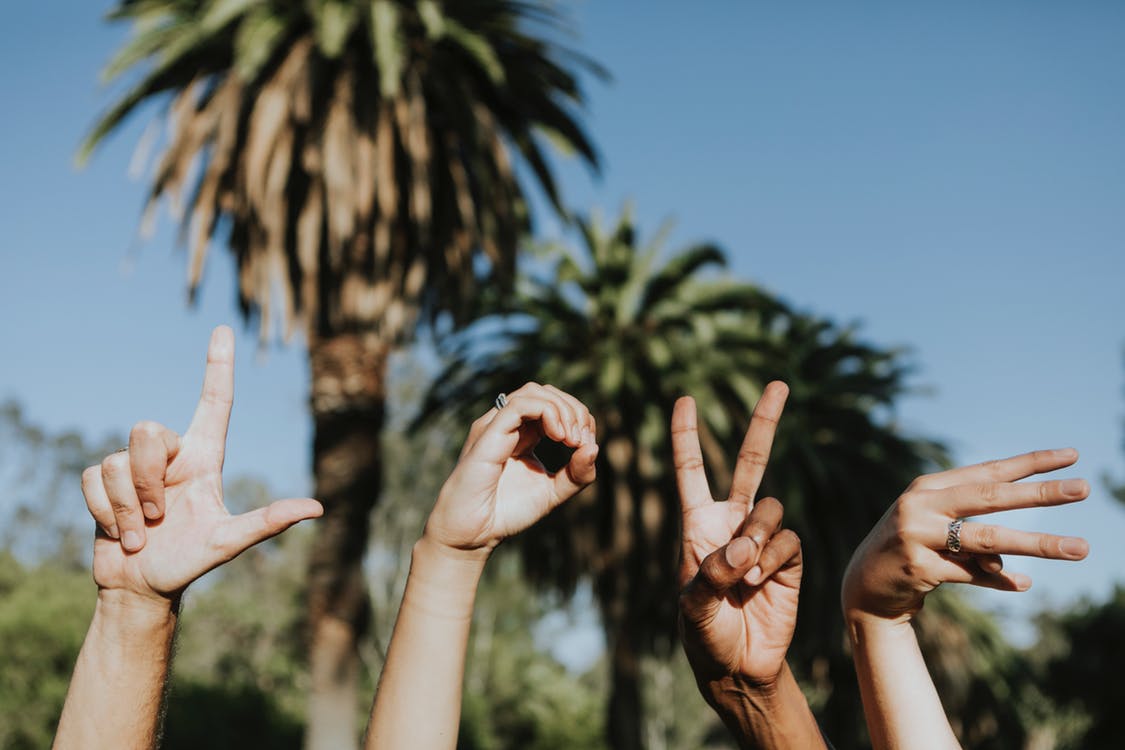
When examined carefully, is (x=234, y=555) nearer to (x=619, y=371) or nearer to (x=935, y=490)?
(x=935, y=490)

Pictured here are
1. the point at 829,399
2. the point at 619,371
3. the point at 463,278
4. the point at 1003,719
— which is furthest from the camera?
the point at 1003,719

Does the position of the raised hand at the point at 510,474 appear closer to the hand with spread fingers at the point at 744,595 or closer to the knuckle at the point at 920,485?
the hand with spread fingers at the point at 744,595

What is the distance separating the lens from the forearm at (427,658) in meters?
1.73

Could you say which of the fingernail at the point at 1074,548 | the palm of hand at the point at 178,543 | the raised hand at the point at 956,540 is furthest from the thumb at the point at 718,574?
the palm of hand at the point at 178,543

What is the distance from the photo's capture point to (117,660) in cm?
177

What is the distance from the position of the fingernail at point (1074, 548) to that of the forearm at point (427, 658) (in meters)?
0.98

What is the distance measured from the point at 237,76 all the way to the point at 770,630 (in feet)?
34.9

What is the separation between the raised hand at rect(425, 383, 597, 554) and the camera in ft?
5.99

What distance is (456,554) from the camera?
1.82 metres

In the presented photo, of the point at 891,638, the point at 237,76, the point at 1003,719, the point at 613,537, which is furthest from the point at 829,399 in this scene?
the point at 891,638

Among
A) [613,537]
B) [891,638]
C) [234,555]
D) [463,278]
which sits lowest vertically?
[891,638]

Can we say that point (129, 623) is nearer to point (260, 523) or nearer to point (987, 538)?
point (260, 523)

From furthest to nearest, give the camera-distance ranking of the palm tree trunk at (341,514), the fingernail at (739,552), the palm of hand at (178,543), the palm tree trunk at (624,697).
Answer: the palm tree trunk at (624,697) < the palm tree trunk at (341,514) < the palm of hand at (178,543) < the fingernail at (739,552)

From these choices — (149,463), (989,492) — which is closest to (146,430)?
(149,463)
